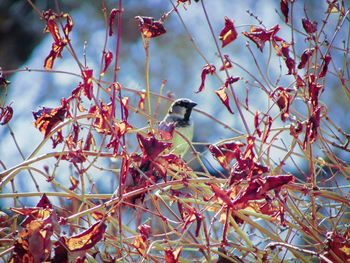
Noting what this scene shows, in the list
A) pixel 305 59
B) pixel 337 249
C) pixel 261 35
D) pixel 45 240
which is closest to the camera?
pixel 45 240

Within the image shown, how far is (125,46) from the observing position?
18.8 feet

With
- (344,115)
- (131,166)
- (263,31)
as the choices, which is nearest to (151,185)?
(131,166)

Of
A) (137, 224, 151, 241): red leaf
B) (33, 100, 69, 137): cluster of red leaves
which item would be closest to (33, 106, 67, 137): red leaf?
(33, 100, 69, 137): cluster of red leaves

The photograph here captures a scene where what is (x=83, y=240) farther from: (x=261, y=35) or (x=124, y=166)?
(x=261, y=35)

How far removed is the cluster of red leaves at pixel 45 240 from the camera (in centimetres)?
101

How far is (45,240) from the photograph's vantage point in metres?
1.01

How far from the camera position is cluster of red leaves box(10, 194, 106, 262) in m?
1.01

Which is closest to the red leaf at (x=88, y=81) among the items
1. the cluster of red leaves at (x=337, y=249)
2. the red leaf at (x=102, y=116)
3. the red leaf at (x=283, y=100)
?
Result: the red leaf at (x=102, y=116)

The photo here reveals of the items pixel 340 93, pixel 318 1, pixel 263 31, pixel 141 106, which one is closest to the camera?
pixel 263 31

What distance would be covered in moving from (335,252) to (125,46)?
186 inches

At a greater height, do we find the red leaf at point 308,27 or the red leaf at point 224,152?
the red leaf at point 308,27

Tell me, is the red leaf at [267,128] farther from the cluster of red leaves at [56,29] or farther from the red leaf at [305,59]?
the cluster of red leaves at [56,29]

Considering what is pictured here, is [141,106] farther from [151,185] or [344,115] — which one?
[344,115]

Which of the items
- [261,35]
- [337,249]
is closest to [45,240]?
[337,249]
